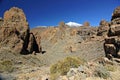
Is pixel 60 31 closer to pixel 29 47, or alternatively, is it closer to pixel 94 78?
pixel 29 47

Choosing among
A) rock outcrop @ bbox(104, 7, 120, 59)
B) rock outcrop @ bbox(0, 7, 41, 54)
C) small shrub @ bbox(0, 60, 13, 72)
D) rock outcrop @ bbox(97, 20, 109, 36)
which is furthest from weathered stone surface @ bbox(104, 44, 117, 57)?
rock outcrop @ bbox(97, 20, 109, 36)

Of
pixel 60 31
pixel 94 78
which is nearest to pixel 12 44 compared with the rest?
pixel 94 78

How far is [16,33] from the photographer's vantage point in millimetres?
70500

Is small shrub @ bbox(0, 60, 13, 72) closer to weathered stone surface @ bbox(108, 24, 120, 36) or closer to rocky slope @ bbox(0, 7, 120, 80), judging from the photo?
rocky slope @ bbox(0, 7, 120, 80)

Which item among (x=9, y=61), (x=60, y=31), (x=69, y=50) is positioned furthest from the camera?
(x=60, y=31)

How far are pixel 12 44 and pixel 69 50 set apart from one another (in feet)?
108

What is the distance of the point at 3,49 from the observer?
63.8m

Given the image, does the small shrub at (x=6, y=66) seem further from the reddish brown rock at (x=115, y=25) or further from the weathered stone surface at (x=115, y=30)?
the weathered stone surface at (x=115, y=30)

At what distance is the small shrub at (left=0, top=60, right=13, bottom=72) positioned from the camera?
50.5 meters

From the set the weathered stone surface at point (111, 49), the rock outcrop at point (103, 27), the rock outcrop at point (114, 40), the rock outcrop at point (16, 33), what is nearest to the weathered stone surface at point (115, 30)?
the rock outcrop at point (114, 40)

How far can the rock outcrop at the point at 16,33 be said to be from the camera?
68750mm

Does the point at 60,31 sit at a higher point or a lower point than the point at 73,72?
higher

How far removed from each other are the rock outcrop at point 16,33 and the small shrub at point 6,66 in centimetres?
1315

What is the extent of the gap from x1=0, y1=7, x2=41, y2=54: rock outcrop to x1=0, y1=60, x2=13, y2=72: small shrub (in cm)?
1315
